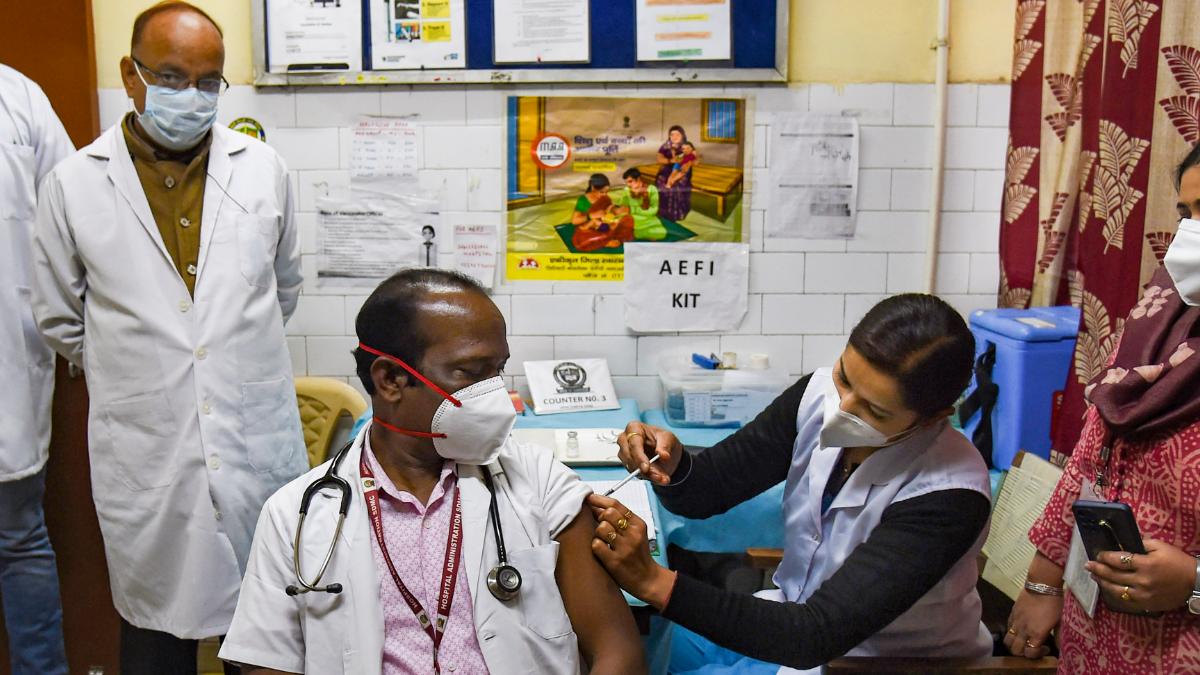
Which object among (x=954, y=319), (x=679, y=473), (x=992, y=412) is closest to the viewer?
(x=954, y=319)

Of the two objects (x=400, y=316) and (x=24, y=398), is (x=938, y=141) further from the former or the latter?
(x=24, y=398)

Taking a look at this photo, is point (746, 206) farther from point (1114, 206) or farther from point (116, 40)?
point (116, 40)

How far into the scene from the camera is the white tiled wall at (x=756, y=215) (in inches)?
120

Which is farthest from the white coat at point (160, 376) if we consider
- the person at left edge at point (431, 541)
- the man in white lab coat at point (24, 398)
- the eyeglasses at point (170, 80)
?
the person at left edge at point (431, 541)

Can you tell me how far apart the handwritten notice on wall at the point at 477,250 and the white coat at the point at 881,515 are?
151 cm

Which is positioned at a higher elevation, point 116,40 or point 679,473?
point 116,40

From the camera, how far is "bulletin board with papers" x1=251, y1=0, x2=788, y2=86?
2969mm

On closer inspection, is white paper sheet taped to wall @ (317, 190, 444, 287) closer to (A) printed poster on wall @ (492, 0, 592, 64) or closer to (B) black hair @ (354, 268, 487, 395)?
(A) printed poster on wall @ (492, 0, 592, 64)

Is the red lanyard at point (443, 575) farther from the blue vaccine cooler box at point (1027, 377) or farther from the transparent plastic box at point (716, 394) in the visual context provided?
the blue vaccine cooler box at point (1027, 377)

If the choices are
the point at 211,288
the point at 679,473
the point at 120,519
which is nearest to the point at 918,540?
the point at 679,473

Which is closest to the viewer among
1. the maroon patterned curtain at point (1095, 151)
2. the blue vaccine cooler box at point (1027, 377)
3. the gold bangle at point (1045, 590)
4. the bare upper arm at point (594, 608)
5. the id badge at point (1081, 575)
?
the bare upper arm at point (594, 608)

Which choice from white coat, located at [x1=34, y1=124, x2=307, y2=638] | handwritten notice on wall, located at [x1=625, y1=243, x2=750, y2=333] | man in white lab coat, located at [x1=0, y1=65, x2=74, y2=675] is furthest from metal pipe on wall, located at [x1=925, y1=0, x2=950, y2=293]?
man in white lab coat, located at [x1=0, y1=65, x2=74, y2=675]

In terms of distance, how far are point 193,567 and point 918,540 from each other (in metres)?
1.50

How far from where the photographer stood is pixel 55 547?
2.84 metres
